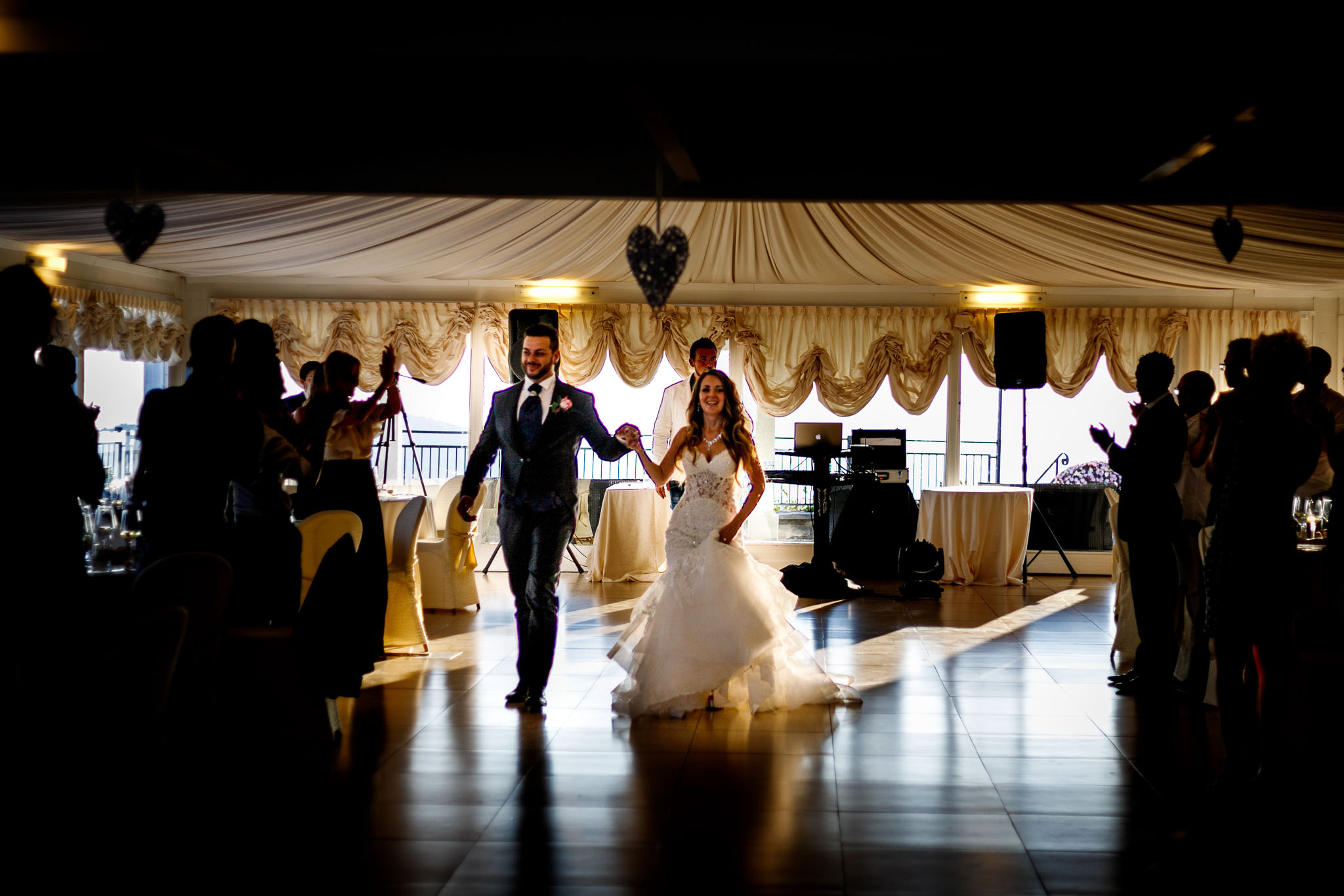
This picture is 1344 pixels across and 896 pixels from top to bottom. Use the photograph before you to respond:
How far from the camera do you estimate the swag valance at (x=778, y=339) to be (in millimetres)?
9805

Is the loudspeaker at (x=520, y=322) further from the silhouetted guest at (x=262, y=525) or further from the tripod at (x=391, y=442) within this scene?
the silhouetted guest at (x=262, y=525)

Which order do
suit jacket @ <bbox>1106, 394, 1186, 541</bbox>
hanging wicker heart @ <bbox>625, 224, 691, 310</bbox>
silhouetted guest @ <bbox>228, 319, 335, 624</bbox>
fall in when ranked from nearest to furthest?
silhouetted guest @ <bbox>228, 319, 335, 624</bbox> → hanging wicker heart @ <bbox>625, 224, 691, 310</bbox> → suit jacket @ <bbox>1106, 394, 1186, 541</bbox>

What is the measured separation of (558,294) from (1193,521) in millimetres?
6243

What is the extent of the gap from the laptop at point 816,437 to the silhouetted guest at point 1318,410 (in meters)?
3.97

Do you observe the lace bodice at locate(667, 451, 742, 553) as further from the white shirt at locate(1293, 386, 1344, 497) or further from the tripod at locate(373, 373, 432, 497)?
the white shirt at locate(1293, 386, 1344, 497)

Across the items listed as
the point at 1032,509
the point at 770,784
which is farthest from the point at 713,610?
the point at 1032,509

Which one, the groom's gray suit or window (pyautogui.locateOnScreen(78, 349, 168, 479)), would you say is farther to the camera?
window (pyautogui.locateOnScreen(78, 349, 168, 479))

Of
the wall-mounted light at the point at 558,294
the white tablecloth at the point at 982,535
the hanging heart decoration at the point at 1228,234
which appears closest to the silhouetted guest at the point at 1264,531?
the hanging heart decoration at the point at 1228,234

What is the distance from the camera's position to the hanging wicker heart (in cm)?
461

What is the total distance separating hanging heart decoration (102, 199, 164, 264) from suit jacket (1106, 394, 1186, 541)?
15.2 feet

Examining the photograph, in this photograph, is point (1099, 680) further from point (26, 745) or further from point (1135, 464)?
point (26, 745)

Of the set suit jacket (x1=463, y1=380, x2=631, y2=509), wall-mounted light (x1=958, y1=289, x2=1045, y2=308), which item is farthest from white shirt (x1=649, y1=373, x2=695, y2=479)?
suit jacket (x1=463, y1=380, x2=631, y2=509)

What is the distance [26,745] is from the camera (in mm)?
2801

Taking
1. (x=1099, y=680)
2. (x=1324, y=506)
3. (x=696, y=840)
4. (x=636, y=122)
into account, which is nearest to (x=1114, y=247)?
(x=1324, y=506)
